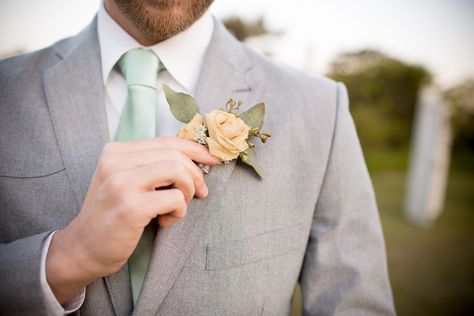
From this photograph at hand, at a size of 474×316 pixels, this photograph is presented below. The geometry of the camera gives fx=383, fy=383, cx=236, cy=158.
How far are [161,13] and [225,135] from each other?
0.55 m

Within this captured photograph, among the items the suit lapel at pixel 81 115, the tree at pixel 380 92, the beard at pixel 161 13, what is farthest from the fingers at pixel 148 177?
the tree at pixel 380 92

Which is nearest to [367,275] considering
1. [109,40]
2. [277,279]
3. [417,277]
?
[277,279]

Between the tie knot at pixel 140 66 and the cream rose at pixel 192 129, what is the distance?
0.30m

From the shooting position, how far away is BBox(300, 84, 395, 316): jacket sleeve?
1.54 meters

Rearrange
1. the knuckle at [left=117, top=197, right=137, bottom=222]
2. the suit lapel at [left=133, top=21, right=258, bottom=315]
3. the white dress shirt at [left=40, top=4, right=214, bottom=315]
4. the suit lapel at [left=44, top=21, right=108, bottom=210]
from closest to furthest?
the knuckle at [left=117, top=197, right=137, bottom=222] → the suit lapel at [left=133, top=21, right=258, bottom=315] → the suit lapel at [left=44, top=21, right=108, bottom=210] → the white dress shirt at [left=40, top=4, right=214, bottom=315]

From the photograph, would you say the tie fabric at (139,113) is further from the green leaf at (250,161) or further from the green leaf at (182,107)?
the green leaf at (250,161)

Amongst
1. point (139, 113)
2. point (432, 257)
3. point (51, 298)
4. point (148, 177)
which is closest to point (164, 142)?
point (148, 177)

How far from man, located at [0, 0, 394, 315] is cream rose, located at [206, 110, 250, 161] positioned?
4cm

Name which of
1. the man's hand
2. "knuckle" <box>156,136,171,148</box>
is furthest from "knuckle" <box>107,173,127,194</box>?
"knuckle" <box>156,136,171,148</box>

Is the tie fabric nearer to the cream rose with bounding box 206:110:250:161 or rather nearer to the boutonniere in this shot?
the boutonniere

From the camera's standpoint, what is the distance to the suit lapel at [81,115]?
4.17 ft

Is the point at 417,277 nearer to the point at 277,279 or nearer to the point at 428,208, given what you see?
the point at 428,208

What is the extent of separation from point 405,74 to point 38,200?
20.5 meters

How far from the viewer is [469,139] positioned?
14.5 m
